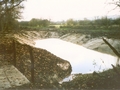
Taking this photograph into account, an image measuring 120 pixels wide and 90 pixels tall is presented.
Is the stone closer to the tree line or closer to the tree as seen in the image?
the tree

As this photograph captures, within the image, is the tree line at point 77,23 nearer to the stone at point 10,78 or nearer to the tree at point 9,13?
the tree at point 9,13

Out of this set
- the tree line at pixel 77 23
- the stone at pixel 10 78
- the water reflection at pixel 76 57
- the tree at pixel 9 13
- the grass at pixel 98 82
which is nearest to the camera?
the stone at pixel 10 78

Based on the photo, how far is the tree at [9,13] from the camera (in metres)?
5.86

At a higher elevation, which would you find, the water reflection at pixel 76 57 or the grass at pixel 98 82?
the water reflection at pixel 76 57

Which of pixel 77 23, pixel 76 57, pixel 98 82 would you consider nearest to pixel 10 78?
pixel 76 57

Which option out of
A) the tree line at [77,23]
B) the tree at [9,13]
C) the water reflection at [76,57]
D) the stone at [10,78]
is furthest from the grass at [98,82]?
the tree at [9,13]

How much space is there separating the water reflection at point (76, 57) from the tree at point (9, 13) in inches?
42.5

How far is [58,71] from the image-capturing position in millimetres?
6863

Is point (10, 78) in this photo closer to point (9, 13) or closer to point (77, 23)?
point (9, 13)

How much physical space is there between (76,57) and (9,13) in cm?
255

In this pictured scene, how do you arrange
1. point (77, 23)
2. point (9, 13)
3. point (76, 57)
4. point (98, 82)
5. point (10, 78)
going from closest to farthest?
point (10, 78), point (98, 82), point (9, 13), point (76, 57), point (77, 23)

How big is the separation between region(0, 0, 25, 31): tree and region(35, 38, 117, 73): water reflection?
1.08 meters

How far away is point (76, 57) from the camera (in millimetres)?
6250

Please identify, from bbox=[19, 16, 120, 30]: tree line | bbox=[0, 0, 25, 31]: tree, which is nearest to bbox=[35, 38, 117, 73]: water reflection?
bbox=[19, 16, 120, 30]: tree line
